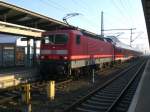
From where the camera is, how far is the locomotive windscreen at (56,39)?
796 inches

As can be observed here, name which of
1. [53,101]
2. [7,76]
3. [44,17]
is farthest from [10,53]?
[53,101]

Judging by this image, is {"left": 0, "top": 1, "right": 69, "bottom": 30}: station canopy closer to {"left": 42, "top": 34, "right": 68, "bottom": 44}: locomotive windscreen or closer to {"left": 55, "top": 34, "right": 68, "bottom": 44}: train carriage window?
{"left": 42, "top": 34, "right": 68, "bottom": 44}: locomotive windscreen

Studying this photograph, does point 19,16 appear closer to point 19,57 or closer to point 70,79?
point 70,79

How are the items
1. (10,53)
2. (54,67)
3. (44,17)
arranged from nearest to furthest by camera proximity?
(54,67) < (44,17) < (10,53)

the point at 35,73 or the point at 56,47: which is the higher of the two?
the point at 56,47

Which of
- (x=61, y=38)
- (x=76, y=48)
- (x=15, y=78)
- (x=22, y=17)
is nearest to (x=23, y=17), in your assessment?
(x=22, y=17)

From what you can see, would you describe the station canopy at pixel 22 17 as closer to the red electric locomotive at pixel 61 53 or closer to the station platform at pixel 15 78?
the red electric locomotive at pixel 61 53

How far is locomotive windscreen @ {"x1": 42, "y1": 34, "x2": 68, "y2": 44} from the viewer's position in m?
20.2

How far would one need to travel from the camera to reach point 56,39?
20438 mm

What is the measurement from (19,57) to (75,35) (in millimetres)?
16612


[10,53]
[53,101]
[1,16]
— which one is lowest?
[53,101]

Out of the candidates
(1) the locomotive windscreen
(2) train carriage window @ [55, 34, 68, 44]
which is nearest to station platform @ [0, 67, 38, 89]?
(1) the locomotive windscreen

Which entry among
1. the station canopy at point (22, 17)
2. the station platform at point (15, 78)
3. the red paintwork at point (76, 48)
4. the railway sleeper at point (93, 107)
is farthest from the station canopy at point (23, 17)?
the railway sleeper at point (93, 107)

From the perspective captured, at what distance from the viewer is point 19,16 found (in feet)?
80.9
